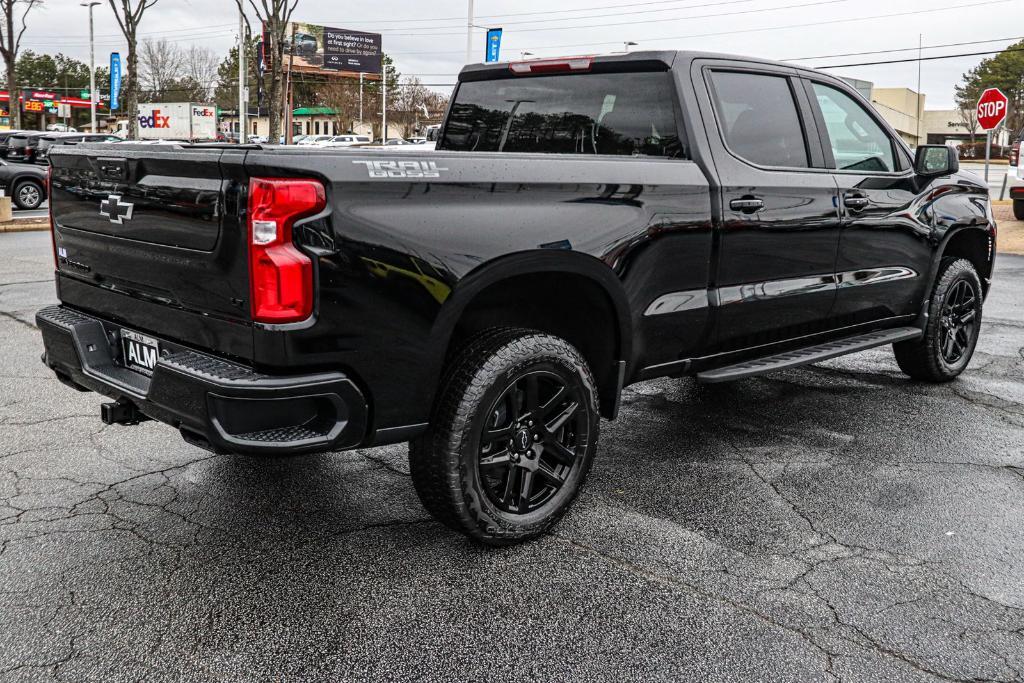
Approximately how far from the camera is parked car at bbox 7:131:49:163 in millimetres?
31578

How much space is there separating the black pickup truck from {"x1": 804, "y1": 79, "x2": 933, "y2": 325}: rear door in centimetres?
2

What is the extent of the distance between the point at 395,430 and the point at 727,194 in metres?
1.91

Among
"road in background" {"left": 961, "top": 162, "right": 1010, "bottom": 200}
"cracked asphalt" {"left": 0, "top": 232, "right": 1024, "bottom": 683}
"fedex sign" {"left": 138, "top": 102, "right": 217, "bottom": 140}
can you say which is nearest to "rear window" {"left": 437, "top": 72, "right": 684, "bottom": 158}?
"cracked asphalt" {"left": 0, "top": 232, "right": 1024, "bottom": 683}

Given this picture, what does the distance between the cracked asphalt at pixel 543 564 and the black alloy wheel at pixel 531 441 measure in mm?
227

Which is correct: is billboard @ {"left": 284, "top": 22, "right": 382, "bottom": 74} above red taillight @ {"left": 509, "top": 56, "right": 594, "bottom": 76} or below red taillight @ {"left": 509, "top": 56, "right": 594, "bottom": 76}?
above

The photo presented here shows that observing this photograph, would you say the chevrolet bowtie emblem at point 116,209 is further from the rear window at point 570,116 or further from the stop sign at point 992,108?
the stop sign at point 992,108

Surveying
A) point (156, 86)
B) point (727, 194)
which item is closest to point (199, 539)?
point (727, 194)

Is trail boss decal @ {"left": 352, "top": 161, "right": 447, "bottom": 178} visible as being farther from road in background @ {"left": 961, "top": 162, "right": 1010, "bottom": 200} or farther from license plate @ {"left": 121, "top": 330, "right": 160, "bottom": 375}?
road in background @ {"left": 961, "top": 162, "right": 1010, "bottom": 200}

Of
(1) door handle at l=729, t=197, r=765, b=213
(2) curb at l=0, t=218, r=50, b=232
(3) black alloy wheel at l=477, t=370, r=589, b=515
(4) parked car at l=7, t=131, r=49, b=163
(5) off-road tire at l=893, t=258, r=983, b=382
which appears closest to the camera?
(3) black alloy wheel at l=477, t=370, r=589, b=515

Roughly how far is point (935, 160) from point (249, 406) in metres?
4.29

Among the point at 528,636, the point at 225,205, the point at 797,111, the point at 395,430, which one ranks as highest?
the point at 797,111

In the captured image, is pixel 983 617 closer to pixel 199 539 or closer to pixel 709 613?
pixel 709 613

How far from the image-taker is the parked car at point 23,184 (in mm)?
19219

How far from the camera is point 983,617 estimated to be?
10.1ft
